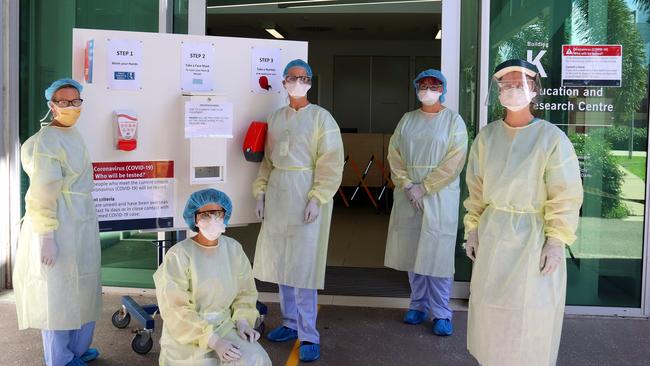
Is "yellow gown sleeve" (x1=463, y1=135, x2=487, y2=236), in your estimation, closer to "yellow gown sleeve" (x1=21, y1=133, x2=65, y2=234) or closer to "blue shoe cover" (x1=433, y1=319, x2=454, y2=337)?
"blue shoe cover" (x1=433, y1=319, x2=454, y2=337)

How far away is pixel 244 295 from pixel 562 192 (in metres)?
1.38

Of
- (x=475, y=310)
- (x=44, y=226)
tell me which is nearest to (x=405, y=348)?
(x=475, y=310)

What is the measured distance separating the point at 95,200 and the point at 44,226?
0.56 metres

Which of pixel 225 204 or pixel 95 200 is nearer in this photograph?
pixel 225 204

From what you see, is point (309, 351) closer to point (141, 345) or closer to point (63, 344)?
point (141, 345)

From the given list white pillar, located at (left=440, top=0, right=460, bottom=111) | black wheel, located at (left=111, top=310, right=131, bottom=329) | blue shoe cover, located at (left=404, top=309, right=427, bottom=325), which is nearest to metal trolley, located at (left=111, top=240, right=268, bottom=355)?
black wheel, located at (left=111, top=310, right=131, bottom=329)

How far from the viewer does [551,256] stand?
2.83 meters

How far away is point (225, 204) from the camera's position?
2.91 m

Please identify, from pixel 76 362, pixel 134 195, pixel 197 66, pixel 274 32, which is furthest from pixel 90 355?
pixel 274 32

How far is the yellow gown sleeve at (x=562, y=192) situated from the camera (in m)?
2.80

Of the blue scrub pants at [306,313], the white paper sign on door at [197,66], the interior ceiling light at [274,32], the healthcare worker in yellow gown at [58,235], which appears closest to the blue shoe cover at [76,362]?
the healthcare worker in yellow gown at [58,235]

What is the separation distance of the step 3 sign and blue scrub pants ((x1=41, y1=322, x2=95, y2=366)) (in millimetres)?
583

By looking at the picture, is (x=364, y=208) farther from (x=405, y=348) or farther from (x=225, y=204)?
(x=225, y=204)

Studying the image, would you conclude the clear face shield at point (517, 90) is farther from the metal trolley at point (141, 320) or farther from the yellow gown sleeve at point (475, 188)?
the metal trolley at point (141, 320)
